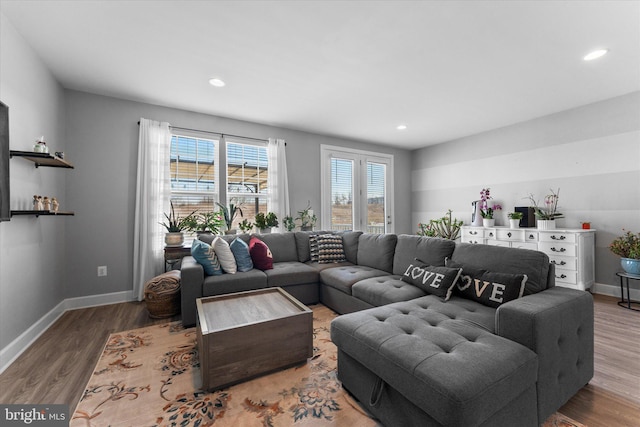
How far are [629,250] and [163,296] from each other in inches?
213

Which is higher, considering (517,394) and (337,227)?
(337,227)

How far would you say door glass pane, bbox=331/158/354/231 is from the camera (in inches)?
205

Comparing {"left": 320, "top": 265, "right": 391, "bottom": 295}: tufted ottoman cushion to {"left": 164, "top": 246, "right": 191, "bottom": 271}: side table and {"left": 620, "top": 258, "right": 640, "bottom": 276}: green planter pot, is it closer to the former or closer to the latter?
{"left": 164, "top": 246, "right": 191, "bottom": 271}: side table

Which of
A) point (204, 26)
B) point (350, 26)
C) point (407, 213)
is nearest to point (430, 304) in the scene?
point (350, 26)

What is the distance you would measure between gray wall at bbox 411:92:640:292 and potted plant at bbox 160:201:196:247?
4997mm

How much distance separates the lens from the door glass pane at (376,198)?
224 inches

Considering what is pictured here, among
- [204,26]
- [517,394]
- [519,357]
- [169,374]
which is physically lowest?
[169,374]

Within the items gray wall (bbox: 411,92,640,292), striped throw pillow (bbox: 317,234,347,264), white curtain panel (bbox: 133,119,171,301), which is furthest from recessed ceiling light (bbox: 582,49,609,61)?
white curtain panel (bbox: 133,119,171,301)

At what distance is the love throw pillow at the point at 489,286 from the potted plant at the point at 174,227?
3.21m

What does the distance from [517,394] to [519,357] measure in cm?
15

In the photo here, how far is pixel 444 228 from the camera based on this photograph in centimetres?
529

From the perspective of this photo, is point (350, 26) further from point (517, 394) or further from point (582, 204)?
point (582, 204)

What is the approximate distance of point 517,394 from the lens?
117 cm

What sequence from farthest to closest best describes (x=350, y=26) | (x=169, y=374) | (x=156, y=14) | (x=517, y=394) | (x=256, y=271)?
(x=256, y=271) → (x=350, y=26) → (x=156, y=14) → (x=169, y=374) → (x=517, y=394)
